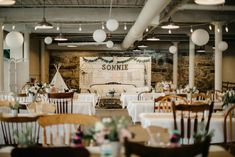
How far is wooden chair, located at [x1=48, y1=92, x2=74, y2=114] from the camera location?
741 cm

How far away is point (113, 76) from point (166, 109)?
46.9 ft

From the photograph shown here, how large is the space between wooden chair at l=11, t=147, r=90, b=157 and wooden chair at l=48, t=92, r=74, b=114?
512cm

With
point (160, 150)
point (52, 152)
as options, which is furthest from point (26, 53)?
point (160, 150)

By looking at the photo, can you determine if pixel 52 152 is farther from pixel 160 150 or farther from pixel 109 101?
pixel 109 101

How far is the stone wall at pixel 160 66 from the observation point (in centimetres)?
2159

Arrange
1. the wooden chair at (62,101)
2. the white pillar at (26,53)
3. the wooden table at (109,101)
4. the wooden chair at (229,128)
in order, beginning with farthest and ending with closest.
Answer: the wooden table at (109,101) < the white pillar at (26,53) < the wooden chair at (62,101) < the wooden chair at (229,128)

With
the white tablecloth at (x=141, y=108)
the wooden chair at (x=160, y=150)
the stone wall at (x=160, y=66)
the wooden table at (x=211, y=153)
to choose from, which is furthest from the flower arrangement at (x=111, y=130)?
the stone wall at (x=160, y=66)

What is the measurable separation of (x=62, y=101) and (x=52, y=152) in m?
5.39

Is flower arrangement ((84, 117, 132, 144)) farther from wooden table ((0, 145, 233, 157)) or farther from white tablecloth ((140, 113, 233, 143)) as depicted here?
white tablecloth ((140, 113, 233, 143))

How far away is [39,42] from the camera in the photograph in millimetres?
19453

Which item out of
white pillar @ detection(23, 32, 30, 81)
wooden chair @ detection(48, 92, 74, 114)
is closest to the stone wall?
→ white pillar @ detection(23, 32, 30, 81)

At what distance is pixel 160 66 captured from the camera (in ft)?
72.2

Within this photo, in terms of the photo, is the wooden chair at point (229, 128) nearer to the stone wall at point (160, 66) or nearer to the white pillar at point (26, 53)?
the white pillar at point (26, 53)

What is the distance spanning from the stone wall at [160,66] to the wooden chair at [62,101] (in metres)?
13.9
